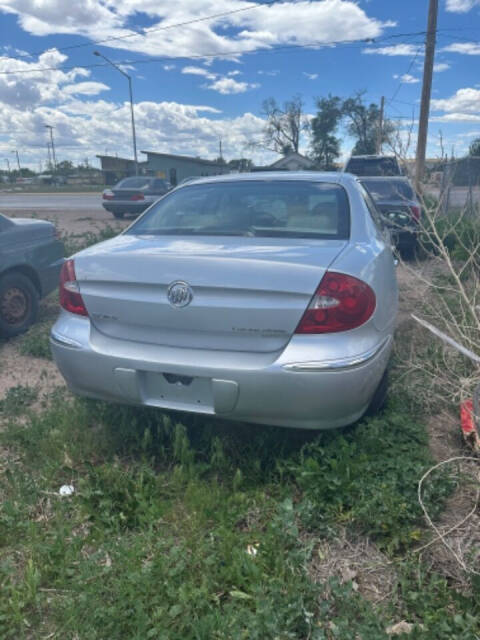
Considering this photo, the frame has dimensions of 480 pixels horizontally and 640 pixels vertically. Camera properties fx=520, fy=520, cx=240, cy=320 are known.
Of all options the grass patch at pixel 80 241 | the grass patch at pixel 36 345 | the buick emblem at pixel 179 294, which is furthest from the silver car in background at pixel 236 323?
the grass patch at pixel 80 241

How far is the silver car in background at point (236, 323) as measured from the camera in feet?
7.73

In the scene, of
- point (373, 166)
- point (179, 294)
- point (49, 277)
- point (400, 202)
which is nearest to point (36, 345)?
point (49, 277)

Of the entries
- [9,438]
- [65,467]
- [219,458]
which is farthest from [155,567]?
[9,438]

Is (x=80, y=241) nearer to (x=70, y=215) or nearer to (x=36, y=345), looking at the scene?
(x=36, y=345)

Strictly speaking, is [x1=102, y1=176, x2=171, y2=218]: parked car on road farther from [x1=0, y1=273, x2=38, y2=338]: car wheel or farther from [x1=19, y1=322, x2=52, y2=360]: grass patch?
[x1=19, y1=322, x2=52, y2=360]: grass patch

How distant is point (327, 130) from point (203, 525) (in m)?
60.2

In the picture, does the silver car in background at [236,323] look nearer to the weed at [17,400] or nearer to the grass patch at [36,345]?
the weed at [17,400]

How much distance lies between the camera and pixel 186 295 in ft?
8.09

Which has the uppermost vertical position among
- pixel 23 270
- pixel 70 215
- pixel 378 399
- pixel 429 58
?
pixel 429 58

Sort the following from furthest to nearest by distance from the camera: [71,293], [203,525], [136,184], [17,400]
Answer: [136,184] < [17,400] < [71,293] < [203,525]

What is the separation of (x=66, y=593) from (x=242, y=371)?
113 centimetres

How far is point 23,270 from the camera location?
511 cm

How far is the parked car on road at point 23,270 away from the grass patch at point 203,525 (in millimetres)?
2061

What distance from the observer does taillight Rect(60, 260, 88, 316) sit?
2.77 meters
